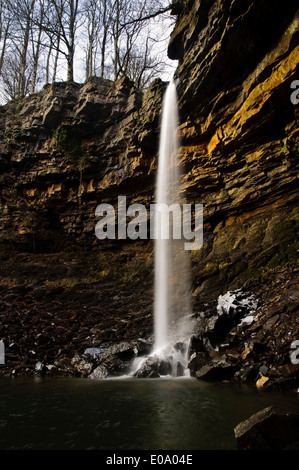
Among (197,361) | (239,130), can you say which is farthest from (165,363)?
(239,130)

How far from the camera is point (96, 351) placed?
8477 mm

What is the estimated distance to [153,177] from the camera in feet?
44.5

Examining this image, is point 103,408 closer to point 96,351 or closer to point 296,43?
point 96,351

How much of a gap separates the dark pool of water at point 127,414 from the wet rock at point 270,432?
229 mm

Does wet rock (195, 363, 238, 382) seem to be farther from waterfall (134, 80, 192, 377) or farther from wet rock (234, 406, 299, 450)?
wet rock (234, 406, 299, 450)

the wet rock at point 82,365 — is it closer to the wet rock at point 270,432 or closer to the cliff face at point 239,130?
the cliff face at point 239,130

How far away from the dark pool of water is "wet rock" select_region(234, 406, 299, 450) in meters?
0.23

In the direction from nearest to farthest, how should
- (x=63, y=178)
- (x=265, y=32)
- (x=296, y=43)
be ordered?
(x=296, y=43), (x=265, y=32), (x=63, y=178)

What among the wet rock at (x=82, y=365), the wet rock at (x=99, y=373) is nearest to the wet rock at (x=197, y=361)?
the wet rock at (x=99, y=373)

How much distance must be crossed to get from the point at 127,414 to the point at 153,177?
11206mm

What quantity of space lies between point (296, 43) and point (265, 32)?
1280 mm

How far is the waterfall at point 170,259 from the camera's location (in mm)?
8967
